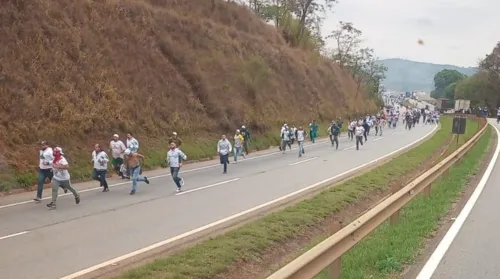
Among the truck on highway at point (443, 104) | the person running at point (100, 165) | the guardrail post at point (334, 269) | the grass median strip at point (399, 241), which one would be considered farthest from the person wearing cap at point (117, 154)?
the truck on highway at point (443, 104)

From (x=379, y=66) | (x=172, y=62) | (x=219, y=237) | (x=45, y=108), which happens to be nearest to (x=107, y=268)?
(x=219, y=237)

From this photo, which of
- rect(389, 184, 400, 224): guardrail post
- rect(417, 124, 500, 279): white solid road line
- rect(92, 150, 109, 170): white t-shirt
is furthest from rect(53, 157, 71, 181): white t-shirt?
rect(417, 124, 500, 279): white solid road line

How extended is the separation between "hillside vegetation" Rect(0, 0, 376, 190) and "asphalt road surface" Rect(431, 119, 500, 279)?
544 inches

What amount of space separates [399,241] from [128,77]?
23.3m

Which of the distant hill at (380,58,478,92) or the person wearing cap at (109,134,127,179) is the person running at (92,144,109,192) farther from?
the distant hill at (380,58,478,92)

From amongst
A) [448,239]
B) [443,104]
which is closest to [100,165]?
[448,239]

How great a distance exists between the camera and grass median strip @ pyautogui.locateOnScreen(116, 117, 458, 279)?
27.7 ft

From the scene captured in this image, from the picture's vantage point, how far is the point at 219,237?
10758mm

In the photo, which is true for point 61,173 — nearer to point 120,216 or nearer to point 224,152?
point 120,216

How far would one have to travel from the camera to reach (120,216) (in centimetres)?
1321

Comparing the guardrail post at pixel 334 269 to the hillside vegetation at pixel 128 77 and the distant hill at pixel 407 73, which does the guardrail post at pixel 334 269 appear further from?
the distant hill at pixel 407 73

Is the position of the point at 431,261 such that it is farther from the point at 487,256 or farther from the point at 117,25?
the point at 117,25

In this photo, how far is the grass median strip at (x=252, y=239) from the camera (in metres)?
8.45

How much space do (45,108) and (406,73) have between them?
455 ft
